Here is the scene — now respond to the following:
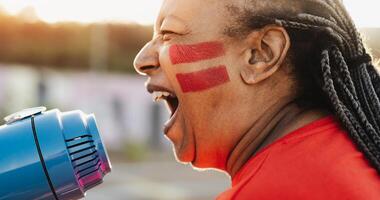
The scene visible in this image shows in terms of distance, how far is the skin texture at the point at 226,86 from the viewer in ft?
6.88

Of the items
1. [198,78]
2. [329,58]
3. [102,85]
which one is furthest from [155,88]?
[102,85]

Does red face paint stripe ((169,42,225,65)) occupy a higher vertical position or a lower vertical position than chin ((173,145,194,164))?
higher

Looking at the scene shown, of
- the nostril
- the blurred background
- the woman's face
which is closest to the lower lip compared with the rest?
the woman's face

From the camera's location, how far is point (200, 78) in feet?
7.22

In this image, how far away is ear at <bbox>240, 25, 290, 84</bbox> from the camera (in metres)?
2.07

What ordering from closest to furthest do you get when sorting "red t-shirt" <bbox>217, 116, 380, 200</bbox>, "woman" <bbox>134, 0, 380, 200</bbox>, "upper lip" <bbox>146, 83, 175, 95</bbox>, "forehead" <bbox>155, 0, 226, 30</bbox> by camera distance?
"red t-shirt" <bbox>217, 116, 380, 200</bbox>, "woman" <bbox>134, 0, 380, 200</bbox>, "forehead" <bbox>155, 0, 226, 30</bbox>, "upper lip" <bbox>146, 83, 175, 95</bbox>

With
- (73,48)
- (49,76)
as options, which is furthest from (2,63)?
(73,48)

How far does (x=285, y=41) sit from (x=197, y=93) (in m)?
0.32

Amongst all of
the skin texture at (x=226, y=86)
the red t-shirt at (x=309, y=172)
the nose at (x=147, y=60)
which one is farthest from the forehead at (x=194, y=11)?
the red t-shirt at (x=309, y=172)

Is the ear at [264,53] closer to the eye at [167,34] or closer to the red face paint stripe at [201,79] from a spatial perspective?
the red face paint stripe at [201,79]

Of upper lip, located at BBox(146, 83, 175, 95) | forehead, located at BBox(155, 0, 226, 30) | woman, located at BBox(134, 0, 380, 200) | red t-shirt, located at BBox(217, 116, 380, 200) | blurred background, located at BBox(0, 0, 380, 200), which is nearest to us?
red t-shirt, located at BBox(217, 116, 380, 200)

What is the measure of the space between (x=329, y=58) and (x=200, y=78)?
0.40m

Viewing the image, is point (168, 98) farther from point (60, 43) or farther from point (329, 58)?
point (60, 43)

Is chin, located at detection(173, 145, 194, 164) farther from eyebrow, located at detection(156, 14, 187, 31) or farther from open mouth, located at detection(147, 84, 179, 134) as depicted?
eyebrow, located at detection(156, 14, 187, 31)
